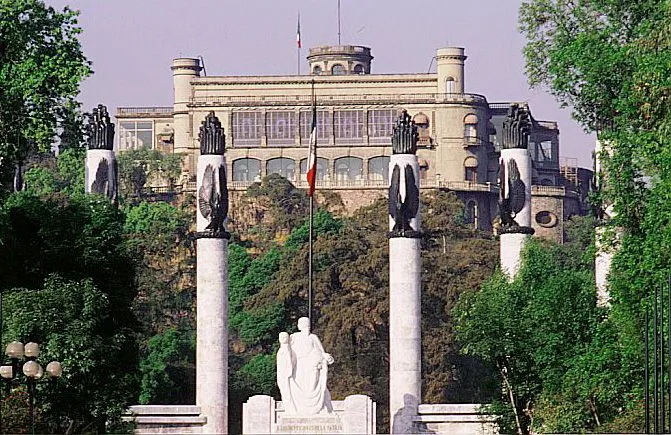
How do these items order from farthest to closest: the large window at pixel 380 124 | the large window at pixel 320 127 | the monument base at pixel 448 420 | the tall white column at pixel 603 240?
the large window at pixel 320 127 < the large window at pixel 380 124 < the monument base at pixel 448 420 < the tall white column at pixel 603 240

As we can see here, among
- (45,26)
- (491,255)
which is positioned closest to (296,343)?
(45,26)

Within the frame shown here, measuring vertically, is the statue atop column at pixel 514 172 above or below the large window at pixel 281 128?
below

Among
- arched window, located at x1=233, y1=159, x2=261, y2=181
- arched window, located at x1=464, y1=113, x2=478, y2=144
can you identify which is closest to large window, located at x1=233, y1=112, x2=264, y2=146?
arched window, located at x1=233, y1=159, x2=261, y2=181

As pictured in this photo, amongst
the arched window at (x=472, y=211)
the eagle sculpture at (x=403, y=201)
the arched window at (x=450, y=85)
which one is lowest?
the eagle sculpture at (x=403, y=201)

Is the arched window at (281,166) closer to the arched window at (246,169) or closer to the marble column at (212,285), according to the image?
the arched window at (246,169)

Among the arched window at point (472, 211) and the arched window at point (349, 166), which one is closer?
the arched window at point (472, 211)

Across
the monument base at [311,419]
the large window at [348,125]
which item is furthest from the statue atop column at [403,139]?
the large window at [348,125]

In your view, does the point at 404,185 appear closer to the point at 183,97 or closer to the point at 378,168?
the point at 378,168

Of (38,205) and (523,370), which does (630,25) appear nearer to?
(523,370)

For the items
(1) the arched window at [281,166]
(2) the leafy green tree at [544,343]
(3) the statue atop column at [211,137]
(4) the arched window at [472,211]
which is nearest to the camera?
(2) the leafy green tree at [544,343]

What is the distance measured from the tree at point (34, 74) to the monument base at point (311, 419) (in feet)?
22.7

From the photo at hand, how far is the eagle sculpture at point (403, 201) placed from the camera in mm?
43156

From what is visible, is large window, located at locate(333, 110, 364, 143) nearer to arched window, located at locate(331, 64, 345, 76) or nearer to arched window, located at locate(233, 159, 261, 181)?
arched window, located at locate(233, 159, 261, 181)

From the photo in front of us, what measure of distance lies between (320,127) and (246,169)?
4017 millimetres
